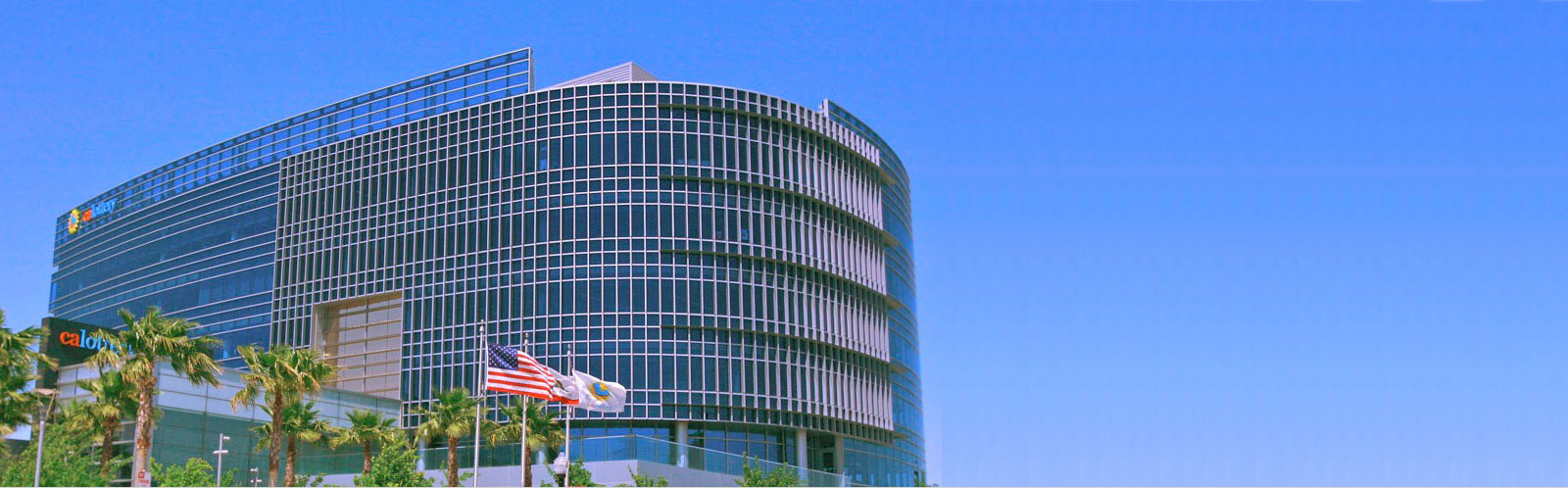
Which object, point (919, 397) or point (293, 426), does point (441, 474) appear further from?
point (919, 397)

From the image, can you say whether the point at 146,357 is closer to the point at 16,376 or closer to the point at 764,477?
the point at 16,376

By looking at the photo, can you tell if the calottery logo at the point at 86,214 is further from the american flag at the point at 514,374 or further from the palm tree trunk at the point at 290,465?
the american flag at the point at 514,374

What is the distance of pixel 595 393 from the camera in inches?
2645

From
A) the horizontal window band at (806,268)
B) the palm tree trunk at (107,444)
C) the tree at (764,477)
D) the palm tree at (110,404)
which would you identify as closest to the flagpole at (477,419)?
the palm tree at (110,404)

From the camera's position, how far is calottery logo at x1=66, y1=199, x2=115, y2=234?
131 metres

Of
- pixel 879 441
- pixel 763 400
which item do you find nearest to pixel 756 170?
pixel 763 400

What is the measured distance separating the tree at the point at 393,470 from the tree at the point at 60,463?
42.9 ft

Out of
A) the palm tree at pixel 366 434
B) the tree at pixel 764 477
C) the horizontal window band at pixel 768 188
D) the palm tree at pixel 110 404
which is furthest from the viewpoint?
the horizontal window band at pixel 768 188

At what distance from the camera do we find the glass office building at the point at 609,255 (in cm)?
9394

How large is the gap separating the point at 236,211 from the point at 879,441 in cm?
5165

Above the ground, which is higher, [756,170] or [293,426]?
[756,170]

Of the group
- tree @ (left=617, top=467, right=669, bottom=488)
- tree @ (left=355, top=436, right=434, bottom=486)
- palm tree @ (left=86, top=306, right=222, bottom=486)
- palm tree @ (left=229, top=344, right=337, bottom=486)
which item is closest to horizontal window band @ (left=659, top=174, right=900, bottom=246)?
tree @ (left=617, top=467, right=669, bottom=488)

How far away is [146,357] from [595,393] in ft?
61.9

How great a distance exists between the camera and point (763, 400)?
94438 millimetres
